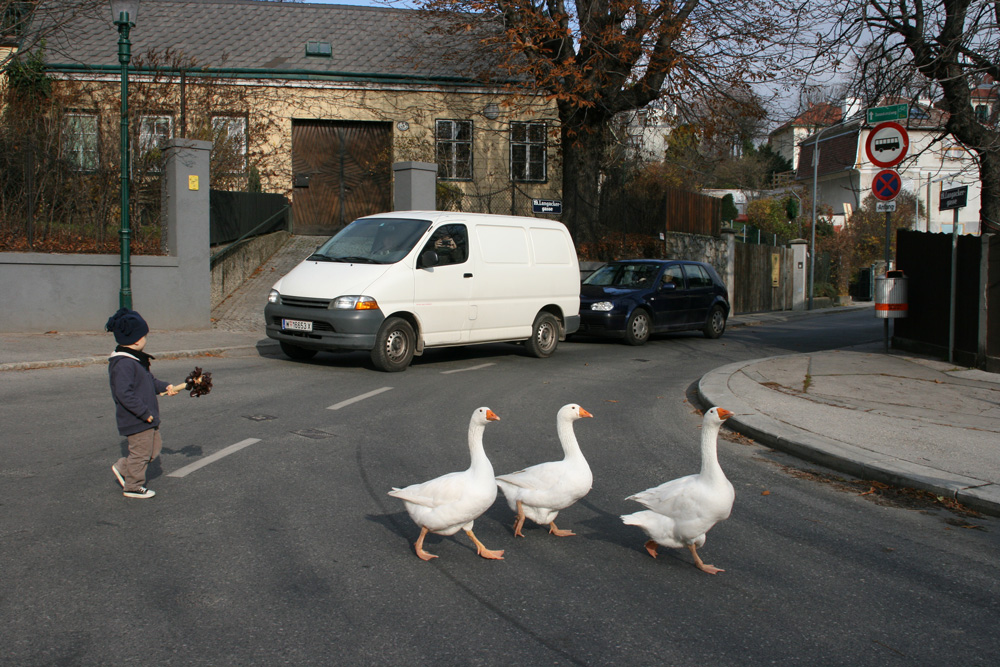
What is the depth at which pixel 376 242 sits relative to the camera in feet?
41.8

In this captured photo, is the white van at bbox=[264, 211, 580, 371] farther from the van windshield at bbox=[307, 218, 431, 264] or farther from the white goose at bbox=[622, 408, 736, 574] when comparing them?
the white goose at bbox=[622, 408, 736, 574]

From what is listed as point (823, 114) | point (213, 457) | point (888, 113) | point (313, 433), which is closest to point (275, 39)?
point (823, 114)

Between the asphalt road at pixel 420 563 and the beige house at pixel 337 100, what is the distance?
61.6ft

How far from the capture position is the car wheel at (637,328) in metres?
17.0

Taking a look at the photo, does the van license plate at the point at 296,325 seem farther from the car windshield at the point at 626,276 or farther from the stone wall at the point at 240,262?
the car windshield at the point at 626,276

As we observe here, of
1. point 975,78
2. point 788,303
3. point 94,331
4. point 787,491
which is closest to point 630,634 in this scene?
point 787,491

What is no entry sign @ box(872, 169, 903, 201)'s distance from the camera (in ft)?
38.6

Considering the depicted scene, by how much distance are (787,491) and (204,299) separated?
1235cm

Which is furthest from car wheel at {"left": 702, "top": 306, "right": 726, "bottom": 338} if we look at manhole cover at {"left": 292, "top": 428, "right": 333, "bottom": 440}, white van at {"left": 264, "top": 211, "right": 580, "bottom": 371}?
manhole cover at {"left": 292, "top": 428, "right": 333, "bottom": 440}

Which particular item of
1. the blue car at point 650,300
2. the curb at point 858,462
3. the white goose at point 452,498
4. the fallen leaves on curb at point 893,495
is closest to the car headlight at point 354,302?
the curb at point 858,462

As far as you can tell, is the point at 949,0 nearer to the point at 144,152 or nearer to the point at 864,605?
the point at 864,605

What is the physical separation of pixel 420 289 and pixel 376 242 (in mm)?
1079

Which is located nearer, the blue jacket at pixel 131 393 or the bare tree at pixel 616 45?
the blue jacket at pixel 131 393

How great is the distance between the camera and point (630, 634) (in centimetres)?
390
